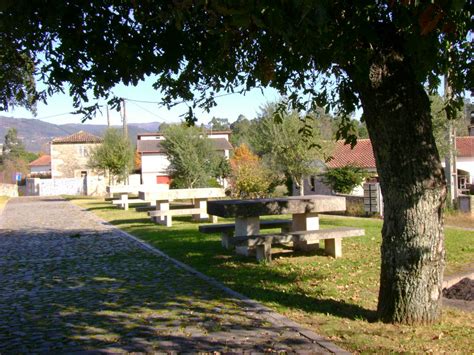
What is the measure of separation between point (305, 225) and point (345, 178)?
17423 mm

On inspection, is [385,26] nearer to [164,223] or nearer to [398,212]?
[398,212]

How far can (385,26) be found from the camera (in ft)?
17.4

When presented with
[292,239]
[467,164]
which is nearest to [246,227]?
[292,239]

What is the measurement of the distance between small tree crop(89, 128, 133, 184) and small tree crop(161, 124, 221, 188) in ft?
22.6

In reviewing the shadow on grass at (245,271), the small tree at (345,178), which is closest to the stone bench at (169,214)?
the shadow on grass at (245,271)

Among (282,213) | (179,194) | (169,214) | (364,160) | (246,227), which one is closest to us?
(282,213)

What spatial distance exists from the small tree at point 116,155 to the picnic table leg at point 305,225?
31279mm

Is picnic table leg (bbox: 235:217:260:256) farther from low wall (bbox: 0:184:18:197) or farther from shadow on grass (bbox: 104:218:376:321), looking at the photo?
low wall (bbox: 0:184:18:197)

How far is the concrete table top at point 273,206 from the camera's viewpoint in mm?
9258

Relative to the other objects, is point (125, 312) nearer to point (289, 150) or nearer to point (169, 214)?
point (169, 214)

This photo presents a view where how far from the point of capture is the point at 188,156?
33375 mm

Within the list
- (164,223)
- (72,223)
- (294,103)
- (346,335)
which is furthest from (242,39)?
(72,223)

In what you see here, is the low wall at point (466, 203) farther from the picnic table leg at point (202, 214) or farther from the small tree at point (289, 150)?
the small tree at point (289, 150)

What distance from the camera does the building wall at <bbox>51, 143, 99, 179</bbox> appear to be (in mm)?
67688
